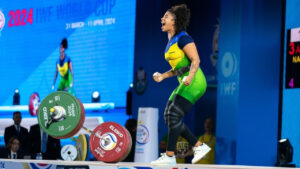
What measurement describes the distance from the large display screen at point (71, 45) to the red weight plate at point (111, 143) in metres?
4.87

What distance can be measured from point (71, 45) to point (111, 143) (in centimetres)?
564

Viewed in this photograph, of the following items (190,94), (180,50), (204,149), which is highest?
(180,50)

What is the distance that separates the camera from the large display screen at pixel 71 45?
912 cm

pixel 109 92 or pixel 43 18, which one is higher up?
pixel 43 18

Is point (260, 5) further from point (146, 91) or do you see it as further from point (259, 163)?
point (146, 91)

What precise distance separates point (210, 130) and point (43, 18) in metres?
4.17

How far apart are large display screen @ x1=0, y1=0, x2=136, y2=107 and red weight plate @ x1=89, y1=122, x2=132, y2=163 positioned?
4.87 metres

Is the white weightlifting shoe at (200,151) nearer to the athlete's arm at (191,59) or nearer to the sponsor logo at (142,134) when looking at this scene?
the athlete's arm at (191,59)

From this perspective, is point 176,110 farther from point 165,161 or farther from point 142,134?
point 142,134

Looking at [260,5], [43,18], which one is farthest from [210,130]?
[43,18]

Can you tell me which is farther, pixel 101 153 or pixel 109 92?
pixel 109 92

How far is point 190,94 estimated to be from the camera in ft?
13.4

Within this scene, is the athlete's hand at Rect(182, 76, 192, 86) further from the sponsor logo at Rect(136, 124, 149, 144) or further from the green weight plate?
the sponsor logo at Rect(136, 124, 149, 144)

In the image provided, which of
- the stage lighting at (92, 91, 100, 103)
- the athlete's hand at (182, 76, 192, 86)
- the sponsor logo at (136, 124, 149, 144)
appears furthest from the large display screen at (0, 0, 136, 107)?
the athlete's hand at (182, 76, 192, 86)
